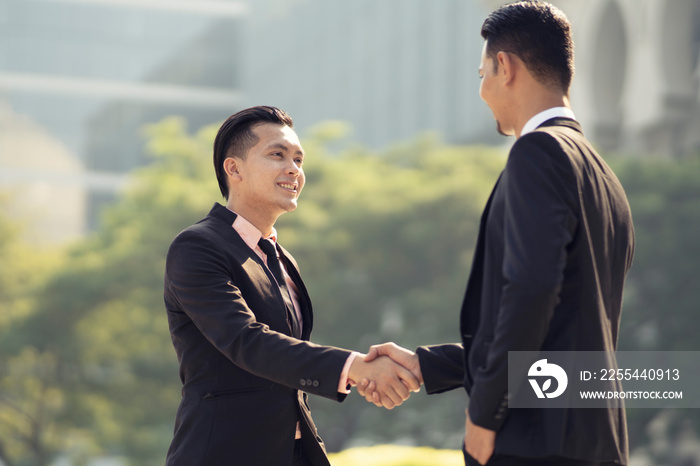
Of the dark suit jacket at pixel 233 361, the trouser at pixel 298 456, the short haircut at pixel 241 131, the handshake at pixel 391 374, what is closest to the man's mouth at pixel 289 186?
the short haircut at pixel 241 131

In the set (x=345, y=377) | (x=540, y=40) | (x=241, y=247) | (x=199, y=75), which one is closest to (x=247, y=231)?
(x=241, y=247)

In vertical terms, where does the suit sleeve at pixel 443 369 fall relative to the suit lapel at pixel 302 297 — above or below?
below

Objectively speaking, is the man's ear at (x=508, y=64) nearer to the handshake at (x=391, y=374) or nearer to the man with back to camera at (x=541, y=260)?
the man with back to camera at (x=541, y=260)

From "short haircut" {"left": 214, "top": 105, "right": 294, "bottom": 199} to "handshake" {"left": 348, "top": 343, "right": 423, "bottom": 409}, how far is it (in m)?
0.88

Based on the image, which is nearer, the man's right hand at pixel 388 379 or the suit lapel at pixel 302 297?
the man's right hand at pixel 388 379

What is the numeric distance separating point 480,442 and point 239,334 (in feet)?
2.95

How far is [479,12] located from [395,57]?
5.18m

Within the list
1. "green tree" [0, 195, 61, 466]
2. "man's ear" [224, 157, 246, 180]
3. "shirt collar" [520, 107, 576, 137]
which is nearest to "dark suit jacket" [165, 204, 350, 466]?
"man's ear" [224, 157, 246, 180]

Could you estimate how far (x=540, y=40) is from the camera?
8.47ft

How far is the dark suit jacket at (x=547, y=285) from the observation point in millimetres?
2281

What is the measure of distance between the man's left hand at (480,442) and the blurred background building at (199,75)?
20648mm

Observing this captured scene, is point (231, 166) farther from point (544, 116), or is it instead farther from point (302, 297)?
point (544, 116)

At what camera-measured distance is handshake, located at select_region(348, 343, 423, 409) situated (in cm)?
314

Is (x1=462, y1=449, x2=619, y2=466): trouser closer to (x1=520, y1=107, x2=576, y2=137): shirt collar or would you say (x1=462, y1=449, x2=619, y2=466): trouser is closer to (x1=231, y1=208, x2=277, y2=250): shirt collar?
(x1=520, y1=107, x2=576, y2=137): shirt collar
